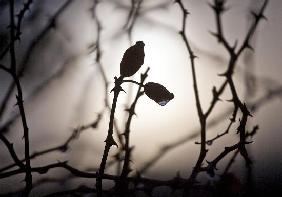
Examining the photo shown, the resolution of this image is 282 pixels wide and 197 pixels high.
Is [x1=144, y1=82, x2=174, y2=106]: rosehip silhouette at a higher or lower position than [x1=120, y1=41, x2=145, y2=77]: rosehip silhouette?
lower

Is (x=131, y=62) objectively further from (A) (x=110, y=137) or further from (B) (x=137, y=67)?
(A) (x=110, y=137)

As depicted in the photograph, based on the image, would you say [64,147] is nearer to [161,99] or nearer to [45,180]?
[45,180]

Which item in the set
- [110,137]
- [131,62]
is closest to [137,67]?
[131,62]

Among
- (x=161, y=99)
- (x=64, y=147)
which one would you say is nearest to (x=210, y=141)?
(x=161, y=99)

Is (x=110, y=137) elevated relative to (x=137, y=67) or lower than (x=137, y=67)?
lower

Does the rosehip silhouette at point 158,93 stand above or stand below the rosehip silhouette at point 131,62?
below

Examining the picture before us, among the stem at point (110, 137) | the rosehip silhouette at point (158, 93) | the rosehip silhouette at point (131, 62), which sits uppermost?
the rosehip silhouette at point (131, 62)
